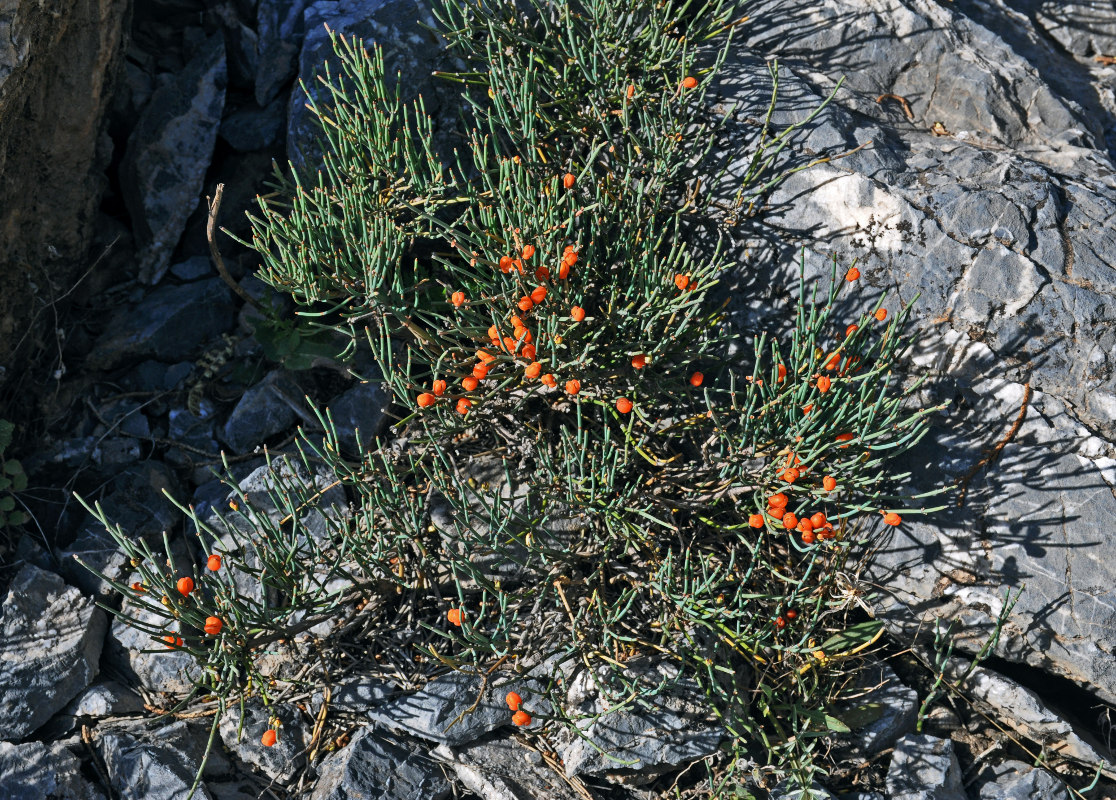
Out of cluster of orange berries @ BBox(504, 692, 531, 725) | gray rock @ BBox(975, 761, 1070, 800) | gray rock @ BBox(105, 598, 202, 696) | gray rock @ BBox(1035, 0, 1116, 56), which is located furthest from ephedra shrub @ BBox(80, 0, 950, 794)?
gray rock @ BBox(1035, 0, 1116, 56)

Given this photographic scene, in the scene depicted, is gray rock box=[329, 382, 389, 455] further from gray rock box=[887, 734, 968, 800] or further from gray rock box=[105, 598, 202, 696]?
gray rock box=[887, 734, 968, 800]

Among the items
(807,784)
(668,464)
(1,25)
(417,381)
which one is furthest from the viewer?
(417,381)

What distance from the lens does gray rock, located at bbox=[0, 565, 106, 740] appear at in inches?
117

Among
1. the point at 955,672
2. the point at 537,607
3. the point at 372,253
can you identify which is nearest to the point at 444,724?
the point at 537,607

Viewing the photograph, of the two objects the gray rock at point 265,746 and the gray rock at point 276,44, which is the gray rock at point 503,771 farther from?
the gray rock at point 276,44

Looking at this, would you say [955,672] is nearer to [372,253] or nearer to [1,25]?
[372,253]

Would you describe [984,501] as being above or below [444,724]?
above

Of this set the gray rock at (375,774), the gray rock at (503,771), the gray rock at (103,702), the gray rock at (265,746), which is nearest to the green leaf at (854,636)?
the gray rock at (503,771)

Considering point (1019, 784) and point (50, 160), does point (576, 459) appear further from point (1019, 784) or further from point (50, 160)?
point (50, 160)

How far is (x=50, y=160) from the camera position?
11.4 feet

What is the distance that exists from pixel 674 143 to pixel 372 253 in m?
1.26

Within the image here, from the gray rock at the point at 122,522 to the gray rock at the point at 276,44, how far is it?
1787 millimetres

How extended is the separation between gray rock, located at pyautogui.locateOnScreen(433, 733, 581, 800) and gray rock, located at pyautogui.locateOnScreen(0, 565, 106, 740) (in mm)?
1349

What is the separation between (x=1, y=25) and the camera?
119 inches
